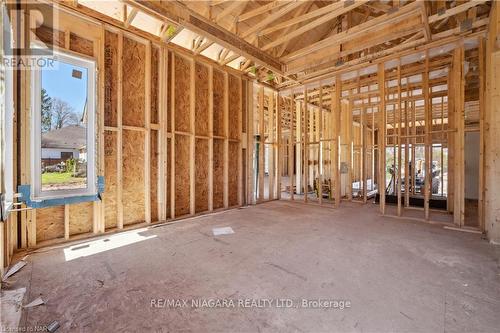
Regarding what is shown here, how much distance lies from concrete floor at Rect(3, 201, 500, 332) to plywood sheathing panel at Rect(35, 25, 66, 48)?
3175mm

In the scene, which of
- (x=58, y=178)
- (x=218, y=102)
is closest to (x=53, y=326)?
(x=58, y=178)

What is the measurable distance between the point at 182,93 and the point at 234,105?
5.46 ft

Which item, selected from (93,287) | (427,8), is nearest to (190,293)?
(93,287)

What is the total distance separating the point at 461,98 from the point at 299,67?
3.48 meters

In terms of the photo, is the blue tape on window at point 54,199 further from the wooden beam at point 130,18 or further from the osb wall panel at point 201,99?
the wooden beam at point 130,18

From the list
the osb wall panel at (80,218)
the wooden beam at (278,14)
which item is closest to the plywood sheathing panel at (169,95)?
the wooden beam at (278,14)

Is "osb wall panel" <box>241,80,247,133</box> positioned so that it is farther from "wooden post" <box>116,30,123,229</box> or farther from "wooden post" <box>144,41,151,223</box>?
"wooden post" <box>116,30,123,229</box>

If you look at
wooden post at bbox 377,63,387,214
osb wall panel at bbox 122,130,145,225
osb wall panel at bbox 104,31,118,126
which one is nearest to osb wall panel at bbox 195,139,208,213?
osb wall panel at bbox 122,130,145,225

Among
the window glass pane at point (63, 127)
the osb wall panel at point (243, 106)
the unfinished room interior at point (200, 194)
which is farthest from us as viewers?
the osb wall panel at point (243, 106)

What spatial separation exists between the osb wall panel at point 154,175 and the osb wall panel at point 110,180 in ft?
2.16

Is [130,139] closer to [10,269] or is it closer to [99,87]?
[99,87]

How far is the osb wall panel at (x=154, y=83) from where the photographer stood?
14.9ft

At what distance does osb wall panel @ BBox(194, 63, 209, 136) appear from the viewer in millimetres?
5320

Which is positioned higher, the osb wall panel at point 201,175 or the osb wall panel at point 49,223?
the osb wall panel at point 201,175
